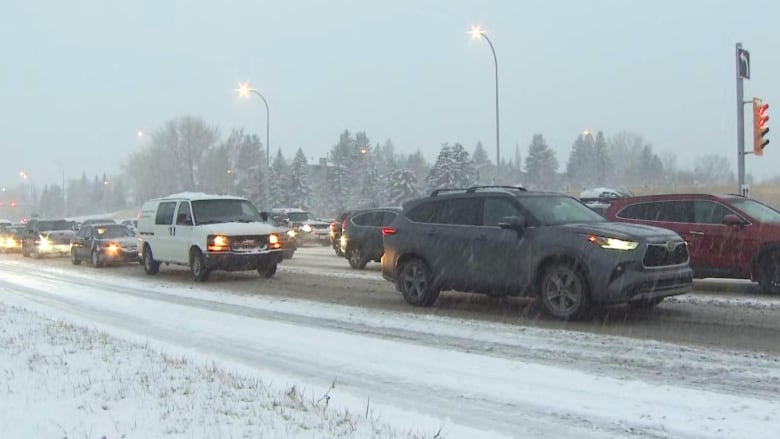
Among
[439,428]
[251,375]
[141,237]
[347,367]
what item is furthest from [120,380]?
[141,237]

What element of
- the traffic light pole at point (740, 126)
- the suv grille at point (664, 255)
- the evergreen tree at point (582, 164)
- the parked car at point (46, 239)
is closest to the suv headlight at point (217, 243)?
the suv grille at point (664, 255)

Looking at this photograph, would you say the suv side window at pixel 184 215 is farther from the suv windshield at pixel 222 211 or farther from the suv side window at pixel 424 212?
the suv side window at pixel 424 212

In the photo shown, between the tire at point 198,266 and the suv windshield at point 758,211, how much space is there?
11462mm

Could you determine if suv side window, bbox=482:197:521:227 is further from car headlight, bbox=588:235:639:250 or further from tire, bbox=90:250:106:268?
tire, bbox=90:250:106:268

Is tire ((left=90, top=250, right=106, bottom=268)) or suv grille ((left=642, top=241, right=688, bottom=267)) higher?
suv grille ((left=642, top=241, right=688, bottom=267))

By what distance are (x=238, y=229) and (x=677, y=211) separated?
968 cm

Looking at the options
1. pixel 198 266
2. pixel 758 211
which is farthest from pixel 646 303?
pixel 198 266

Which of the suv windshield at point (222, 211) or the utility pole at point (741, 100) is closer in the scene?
the suv windshield at point (222, 211)

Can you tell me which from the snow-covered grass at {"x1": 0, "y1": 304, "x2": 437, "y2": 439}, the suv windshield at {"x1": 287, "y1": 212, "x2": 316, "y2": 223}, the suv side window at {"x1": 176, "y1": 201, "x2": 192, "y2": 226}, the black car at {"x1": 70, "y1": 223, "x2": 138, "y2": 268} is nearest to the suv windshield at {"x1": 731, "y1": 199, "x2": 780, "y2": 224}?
the snow-covered grass at {"x1": 0, "y1": 304, "x2": 437, "y2": 439}

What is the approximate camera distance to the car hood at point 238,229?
17.1m

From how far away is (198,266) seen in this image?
1758cm

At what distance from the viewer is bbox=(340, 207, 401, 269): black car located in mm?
20516

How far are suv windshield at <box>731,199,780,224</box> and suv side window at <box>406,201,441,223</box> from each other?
562cm

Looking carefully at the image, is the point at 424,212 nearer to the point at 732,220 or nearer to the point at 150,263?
the point at 732,220
